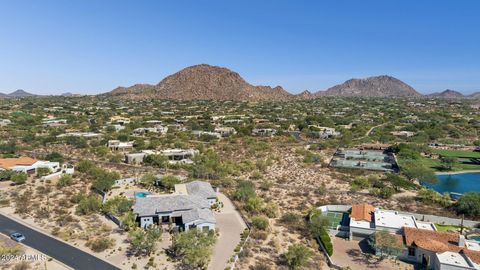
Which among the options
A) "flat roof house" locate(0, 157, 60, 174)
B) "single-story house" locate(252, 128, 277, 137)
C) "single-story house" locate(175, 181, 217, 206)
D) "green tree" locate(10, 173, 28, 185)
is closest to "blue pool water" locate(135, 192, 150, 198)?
"single-story house" locate(175, 181, 217, 206)

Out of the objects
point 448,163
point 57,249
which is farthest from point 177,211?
point 448,163

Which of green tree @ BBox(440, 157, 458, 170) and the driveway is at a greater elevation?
green tree @ BBox(440, 157, 458, 170)

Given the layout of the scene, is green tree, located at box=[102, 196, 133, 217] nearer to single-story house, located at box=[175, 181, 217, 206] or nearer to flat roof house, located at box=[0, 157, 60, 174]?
single-story house, located at box=[175, 181, 217, 206]

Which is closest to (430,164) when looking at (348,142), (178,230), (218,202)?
(348,142)

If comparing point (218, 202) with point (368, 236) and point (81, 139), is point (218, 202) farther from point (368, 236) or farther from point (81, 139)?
point (81, 139)

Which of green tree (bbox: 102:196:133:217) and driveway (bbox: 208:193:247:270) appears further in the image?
green tree (bbox: 102:196:133:217)

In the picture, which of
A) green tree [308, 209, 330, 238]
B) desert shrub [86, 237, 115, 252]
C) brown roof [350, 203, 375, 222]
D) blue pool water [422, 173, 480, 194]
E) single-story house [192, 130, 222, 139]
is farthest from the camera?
single-story house [192, 130, 222, 139]
